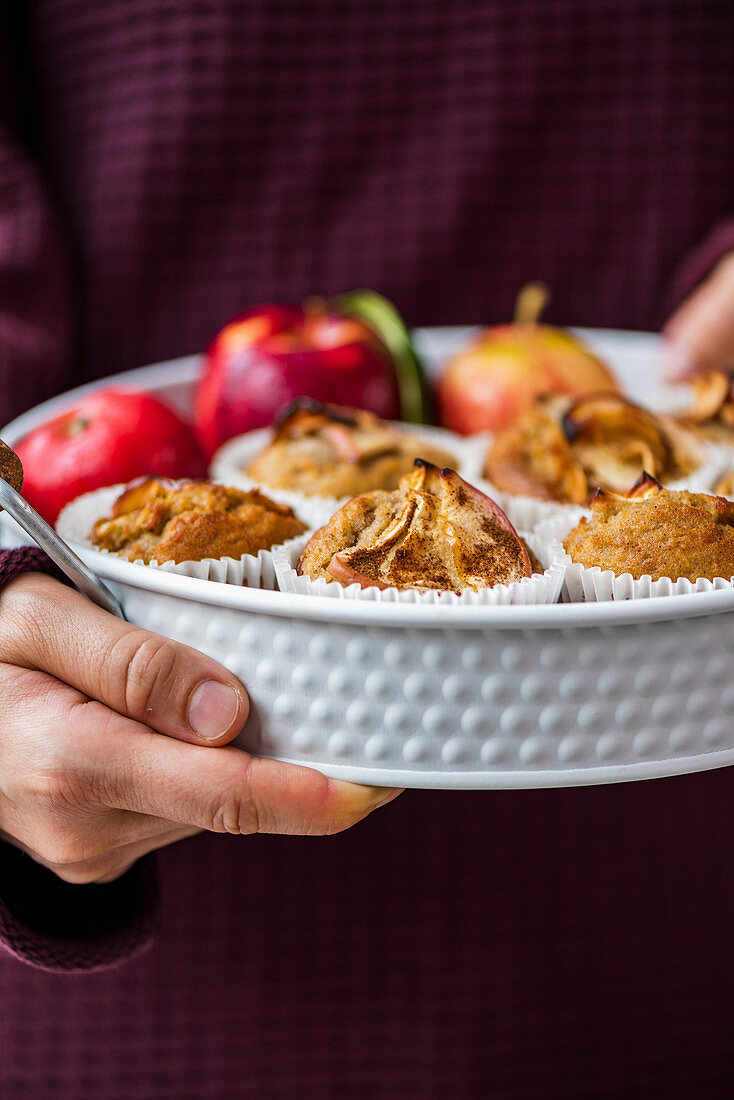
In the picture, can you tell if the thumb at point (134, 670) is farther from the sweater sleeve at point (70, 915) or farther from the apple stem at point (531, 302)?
the apple stem at point (531, 302)

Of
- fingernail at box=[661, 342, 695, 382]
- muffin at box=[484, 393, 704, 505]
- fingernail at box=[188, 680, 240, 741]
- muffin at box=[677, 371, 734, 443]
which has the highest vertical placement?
fingernail at box=[188, 680, 240, 741]

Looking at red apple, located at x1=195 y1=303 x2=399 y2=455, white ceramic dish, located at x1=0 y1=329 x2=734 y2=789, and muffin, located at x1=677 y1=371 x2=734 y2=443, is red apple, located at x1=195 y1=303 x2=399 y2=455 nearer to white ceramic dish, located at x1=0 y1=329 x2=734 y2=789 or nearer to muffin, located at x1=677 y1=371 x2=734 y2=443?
muffin, located at x1=677 y1=371 x2=734 y2=443

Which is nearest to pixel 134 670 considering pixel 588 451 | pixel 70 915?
pixel 70 915

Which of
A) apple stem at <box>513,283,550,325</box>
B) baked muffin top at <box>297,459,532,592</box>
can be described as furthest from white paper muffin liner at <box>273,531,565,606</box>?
apple stem at <box>513,283,550,325</box>

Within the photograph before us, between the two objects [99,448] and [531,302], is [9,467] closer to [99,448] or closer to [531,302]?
[99,448]

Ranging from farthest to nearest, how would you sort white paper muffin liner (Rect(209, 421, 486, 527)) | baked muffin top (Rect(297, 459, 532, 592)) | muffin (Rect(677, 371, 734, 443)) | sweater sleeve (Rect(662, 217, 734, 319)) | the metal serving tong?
sweater sleeve (Rect(662, 217, 734, 319)) < muffin (Rect(677, 371, 734, 443)) < white paper muffin liner (Rect(209, 421, 486, 527)) < baked muffin top (Rect(297, 459, 532, 592)) < the metal serving tong

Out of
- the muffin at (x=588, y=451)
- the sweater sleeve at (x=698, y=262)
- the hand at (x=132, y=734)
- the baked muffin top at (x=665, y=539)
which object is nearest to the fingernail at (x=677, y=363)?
the sweater sleeve at (x=698, y=262)
